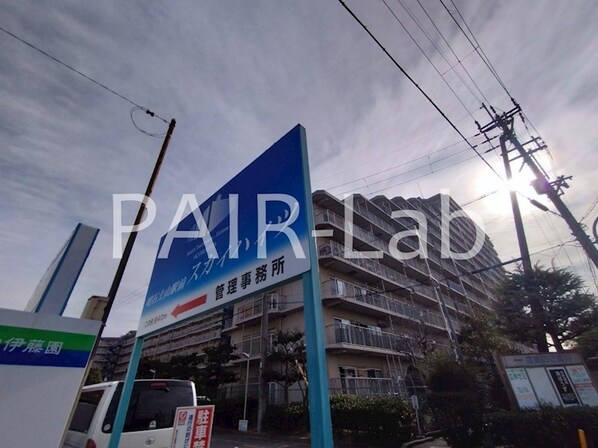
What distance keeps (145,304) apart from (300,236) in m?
4.08

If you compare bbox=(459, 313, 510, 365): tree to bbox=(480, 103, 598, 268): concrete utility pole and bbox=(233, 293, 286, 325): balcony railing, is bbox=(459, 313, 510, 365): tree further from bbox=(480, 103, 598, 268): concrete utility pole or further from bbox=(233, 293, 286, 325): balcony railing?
bbox=(233, 293, 286, 325): balcony railing

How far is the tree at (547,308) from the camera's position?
1066cm

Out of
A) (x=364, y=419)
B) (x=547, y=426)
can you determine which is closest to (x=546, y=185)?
(x=547, y=426)

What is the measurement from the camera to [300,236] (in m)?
2.30

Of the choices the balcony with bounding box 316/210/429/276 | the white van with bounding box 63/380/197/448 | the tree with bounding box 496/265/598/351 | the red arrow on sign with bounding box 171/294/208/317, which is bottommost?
the white van with bounding box 63/380/197/448

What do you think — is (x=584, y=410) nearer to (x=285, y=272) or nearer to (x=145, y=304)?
(x=285, y=272)

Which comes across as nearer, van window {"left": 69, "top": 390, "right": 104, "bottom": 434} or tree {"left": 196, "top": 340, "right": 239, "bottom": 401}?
van window {"left": 69, "top": 390, "right": 104, "bottom": 434}

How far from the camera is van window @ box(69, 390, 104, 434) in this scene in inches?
166

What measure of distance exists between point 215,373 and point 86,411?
13.8m

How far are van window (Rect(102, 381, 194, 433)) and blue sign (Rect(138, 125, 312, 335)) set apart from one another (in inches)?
35.2

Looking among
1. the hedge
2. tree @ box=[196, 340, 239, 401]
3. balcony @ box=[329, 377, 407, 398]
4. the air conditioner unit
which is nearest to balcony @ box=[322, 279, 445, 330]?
the air conditioner unit

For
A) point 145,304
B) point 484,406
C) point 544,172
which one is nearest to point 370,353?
point 484,406

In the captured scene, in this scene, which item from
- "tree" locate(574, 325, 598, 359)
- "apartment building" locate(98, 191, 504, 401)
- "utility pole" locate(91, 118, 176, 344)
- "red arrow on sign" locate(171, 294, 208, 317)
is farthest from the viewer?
"apartment building" locate(98, 191, 504, 401)

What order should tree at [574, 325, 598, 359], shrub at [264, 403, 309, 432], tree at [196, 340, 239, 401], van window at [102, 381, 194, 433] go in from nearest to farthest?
van window at [102, 381, 194, 433], tree at [574, 325, 598, 359], shrub at [264, 403, 309, 432], tree at [196, 340, 239, 401]
